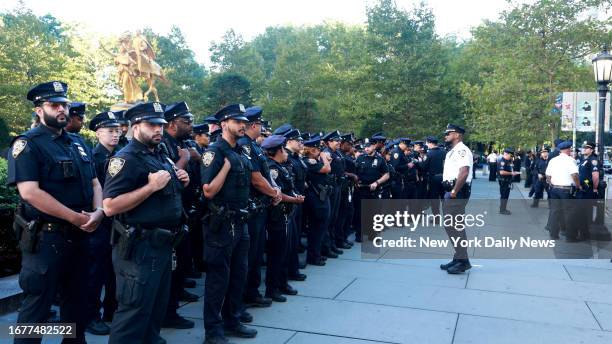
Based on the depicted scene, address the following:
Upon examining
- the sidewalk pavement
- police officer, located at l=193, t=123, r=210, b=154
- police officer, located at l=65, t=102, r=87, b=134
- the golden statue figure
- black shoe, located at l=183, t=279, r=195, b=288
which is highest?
the golden statue figure

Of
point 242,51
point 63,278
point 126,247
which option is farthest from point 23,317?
point 242,51

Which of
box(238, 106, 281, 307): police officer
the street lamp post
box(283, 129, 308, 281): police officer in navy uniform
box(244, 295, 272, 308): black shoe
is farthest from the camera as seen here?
the street lamp post

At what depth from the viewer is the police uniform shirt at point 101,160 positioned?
4.97 metres

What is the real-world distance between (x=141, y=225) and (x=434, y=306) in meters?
3.69

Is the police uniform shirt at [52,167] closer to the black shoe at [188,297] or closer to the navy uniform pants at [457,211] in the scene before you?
the black shoe at [188,297]

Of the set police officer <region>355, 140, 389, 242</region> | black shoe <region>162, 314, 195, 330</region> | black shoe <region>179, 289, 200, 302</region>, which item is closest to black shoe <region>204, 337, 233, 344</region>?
black shoe <region>162, 314, 195, 330</region>

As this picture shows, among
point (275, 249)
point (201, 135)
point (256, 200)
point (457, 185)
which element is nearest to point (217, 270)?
point (256, 200)

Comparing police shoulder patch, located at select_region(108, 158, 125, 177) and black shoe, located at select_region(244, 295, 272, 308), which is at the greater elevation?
police shoulder patch, located at select_region(108, 158, 125, 177)

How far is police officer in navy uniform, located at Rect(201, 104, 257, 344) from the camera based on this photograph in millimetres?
4398

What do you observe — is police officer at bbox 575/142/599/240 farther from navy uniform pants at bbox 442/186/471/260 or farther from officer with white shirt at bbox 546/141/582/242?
navy uniform pants at bbox 442/186/471/260

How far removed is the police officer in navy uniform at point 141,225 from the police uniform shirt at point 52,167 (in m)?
0.51

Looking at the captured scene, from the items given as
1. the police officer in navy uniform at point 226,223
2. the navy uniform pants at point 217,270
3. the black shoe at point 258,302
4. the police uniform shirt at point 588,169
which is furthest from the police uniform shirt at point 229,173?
the police uniform shirt at point 588,169

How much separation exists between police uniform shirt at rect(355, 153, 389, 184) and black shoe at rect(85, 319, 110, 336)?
5830mm

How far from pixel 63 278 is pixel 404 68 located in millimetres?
29540
